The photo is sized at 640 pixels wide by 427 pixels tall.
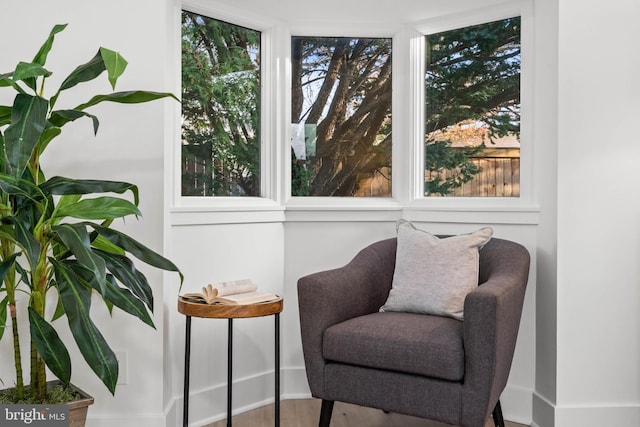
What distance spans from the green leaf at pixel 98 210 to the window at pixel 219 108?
110cm

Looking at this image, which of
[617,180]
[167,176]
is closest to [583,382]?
Result: [617,180]

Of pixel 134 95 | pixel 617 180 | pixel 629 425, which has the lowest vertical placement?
pixel 629 425

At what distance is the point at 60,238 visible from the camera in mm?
1822

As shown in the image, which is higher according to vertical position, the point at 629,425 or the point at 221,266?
the point at 221,266

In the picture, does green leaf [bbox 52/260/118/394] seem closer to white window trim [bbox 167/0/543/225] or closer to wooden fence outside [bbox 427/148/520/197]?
white window trim [bbox 167/0/543/225]

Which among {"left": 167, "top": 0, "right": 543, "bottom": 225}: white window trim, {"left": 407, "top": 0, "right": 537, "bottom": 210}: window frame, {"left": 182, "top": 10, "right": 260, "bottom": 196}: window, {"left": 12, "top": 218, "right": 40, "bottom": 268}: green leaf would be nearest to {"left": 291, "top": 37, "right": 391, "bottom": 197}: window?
{"left": 167, "top": 0, "right": 543, "bottom": 225}: white window trim

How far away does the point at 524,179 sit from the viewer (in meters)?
3.04

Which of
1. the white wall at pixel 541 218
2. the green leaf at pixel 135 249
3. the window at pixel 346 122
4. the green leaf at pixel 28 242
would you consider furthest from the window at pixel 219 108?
the green leaf at pixel 28 242

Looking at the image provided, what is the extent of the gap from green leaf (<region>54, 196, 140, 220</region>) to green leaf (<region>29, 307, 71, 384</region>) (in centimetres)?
30

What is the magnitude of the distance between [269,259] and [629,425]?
1767 mm

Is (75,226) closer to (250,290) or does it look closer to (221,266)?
(250,290)

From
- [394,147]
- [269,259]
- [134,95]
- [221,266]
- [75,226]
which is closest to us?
[75,226]

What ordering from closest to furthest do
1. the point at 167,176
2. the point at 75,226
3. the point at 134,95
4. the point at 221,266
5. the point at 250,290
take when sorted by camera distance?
the point at 75,226, the point at 134,95, the point at 250,290, the point at 167,176, the point at 221,266

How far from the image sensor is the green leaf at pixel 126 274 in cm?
192
